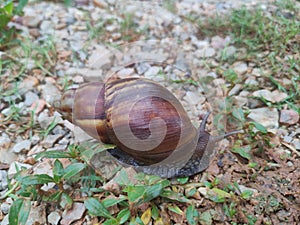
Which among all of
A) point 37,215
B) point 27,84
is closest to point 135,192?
point 37,215

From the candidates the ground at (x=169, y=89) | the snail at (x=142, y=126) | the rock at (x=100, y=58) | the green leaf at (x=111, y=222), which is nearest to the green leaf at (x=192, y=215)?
the ground at (x=169, y=89)

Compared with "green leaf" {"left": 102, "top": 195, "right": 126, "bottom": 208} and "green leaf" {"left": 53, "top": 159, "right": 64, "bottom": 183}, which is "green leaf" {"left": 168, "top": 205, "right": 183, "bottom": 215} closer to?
"green leaf" {"left": 102, "top": 195, "right": 126, "bottom": 208}

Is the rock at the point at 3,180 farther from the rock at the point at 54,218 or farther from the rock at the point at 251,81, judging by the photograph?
the rock at the point at 251,81

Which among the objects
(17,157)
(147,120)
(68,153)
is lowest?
(17,157)

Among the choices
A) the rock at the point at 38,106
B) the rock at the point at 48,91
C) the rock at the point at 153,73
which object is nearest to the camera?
the rock at the point at 38,106

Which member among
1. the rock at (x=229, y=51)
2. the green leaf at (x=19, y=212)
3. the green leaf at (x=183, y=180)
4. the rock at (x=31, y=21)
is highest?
the rock at (x=31, y=21)

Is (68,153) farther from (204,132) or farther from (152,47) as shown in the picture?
(152,47)

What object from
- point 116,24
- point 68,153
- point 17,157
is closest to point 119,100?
point 68,153
